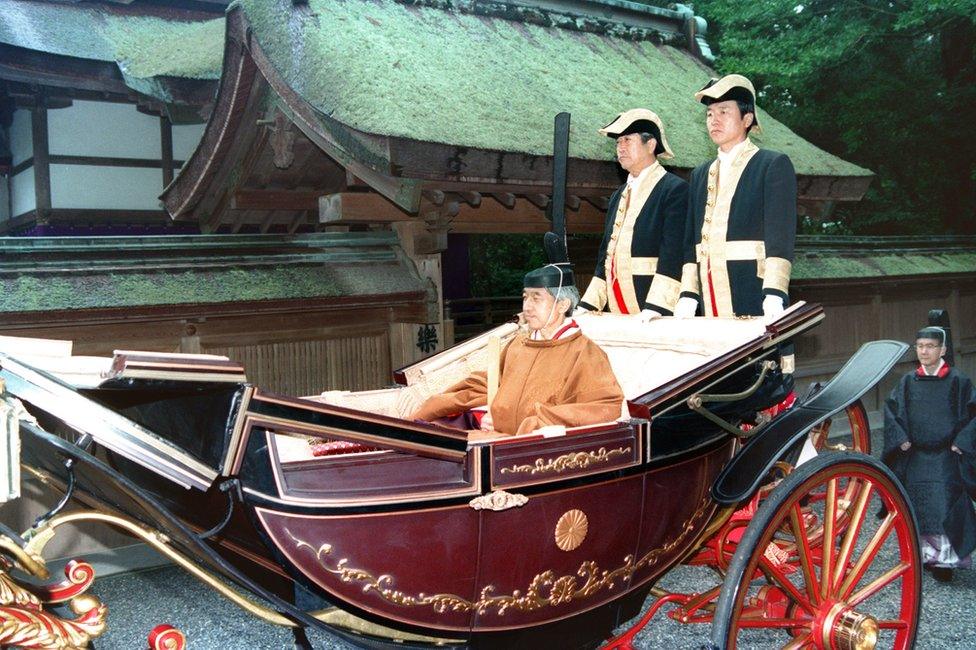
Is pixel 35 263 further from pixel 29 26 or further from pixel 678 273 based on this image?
pixel 29 26

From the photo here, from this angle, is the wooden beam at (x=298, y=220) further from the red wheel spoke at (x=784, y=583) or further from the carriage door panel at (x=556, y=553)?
the red wheel spoke at (x=784, y=583)

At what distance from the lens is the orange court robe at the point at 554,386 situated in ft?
9.53

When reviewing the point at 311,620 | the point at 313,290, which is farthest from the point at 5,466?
the point at 313,290

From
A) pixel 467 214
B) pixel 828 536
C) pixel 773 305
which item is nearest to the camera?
pixel 828 536

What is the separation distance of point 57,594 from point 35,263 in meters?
3.09

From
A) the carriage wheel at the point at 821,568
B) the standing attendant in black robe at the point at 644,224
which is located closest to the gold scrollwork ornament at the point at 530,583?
the carriage wheel at the point at 821,568

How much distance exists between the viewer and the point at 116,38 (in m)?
9.00

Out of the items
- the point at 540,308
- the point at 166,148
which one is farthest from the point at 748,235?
the point at 166,148

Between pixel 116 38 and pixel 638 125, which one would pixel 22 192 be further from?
pixel 638 125

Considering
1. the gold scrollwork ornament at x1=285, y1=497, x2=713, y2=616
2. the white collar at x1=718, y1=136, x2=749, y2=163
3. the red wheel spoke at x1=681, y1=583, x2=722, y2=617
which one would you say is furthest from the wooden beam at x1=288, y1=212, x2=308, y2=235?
the red wheel spoke at x1=681, y1=583, x2=722, y2=617

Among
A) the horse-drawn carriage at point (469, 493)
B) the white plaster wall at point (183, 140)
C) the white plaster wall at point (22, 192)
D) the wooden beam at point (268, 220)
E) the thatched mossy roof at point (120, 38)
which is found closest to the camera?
the horse-drawn carriage at point (469, 493)

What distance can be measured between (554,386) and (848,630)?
4.27ft

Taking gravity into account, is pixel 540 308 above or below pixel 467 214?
below

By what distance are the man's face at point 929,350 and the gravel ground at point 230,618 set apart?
115cm
